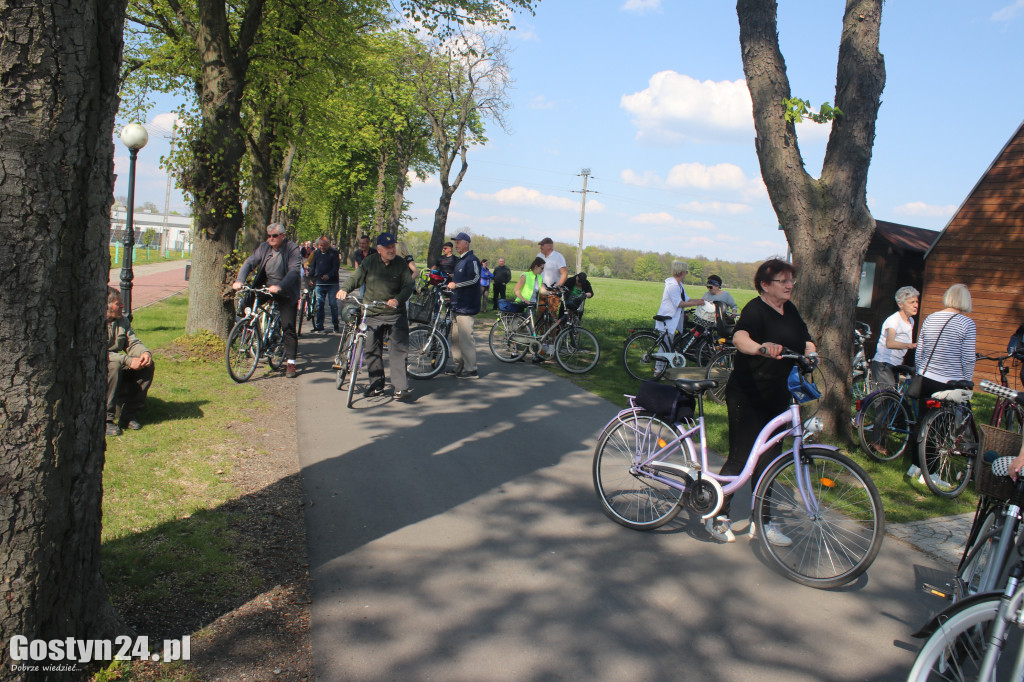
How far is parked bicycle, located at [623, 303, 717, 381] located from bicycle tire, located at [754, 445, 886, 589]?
673cm

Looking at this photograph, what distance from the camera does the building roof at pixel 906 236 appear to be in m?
19.8

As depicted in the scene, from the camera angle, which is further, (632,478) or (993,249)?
(993,249)

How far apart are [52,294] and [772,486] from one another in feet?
13.3

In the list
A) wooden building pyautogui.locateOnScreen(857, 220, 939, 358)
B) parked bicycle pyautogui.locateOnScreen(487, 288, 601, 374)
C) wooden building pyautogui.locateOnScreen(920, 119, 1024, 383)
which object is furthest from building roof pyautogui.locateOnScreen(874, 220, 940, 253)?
parked bicycle pyautogui.locateOnScreen(487, 288, 601, 374)

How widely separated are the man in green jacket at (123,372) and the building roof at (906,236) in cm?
1872

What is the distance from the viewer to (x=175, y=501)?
498 centimetres

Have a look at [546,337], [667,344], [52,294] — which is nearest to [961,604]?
[52,294]

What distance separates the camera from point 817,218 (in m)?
7.43

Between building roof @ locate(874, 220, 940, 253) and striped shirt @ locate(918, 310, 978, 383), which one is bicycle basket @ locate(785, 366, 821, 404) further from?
building roof @ locate(874, 220, 940, 253)

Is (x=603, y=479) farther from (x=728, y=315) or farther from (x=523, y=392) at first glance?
(x=728, y=315)

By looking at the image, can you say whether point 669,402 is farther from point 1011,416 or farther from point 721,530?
point 1011,416

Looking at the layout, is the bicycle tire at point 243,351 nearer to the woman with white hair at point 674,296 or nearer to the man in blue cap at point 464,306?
the man in blue cap at point 464,306

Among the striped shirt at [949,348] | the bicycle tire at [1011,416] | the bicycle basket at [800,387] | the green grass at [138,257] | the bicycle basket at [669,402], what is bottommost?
the green grass at [138,257]

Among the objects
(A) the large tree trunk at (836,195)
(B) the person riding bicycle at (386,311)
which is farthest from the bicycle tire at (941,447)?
(B) the person riding bicycle at (386,311)
